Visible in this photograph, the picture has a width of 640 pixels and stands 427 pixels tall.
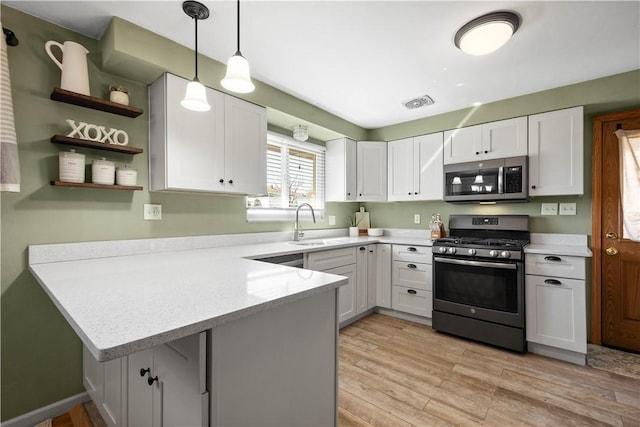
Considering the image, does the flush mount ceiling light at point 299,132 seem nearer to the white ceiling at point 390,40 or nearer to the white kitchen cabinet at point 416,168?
the white ceiling at point 390,40

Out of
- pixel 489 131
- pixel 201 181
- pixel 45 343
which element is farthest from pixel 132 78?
pixel 489 131

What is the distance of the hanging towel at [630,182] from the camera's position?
2.52 metres

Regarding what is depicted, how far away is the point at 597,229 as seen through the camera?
8.82ft

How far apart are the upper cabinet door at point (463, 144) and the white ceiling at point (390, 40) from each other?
1.28 ft

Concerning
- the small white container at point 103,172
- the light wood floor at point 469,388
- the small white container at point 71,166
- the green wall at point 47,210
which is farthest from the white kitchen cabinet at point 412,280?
the small white container at point 71,166

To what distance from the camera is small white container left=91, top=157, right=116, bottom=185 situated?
181 cm

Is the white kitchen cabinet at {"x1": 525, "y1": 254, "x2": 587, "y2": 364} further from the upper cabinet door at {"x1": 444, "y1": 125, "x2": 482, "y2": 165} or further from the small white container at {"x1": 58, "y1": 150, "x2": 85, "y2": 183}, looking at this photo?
the small white container at {"x1": 58, "y1": 150, "x2": 85, "y2": 183}

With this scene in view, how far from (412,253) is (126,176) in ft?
8.88

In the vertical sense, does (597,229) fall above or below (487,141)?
below

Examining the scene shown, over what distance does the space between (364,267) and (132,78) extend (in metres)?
2.70

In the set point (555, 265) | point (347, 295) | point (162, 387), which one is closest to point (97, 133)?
point (162, 387)

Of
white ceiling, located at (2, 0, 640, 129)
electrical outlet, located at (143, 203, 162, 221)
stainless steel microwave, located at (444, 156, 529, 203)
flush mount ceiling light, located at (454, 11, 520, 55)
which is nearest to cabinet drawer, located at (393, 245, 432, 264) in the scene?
stainless steel microwave, located at (444, 156, 529, 203)

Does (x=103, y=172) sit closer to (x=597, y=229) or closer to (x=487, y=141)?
(x=487, y=141)

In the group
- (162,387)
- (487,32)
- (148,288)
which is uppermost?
(487,32)
